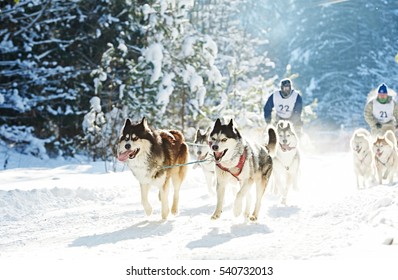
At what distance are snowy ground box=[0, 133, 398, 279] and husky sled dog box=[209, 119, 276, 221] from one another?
32 cm

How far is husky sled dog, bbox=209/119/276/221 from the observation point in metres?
5.45

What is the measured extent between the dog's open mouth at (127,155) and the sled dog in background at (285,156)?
3.10m

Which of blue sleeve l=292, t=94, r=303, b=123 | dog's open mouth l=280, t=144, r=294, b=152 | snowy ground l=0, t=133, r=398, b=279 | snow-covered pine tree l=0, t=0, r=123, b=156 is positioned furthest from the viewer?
snow-covered pine tree l=0, t=0, r=123, b=156

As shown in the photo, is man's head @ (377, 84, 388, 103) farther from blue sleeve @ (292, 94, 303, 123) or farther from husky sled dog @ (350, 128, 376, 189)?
blue sleeve @ (292, 94, 303, 123)

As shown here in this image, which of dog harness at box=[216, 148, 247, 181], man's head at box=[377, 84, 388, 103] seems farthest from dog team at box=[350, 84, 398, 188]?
dog harness at box=[216, 148, 247, 181]

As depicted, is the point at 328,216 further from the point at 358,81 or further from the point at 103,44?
the point at 358,81

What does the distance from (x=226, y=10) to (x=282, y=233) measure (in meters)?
29.9

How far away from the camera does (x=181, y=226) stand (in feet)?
18.4

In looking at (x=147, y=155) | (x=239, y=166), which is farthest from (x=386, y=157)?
(x=147, y=155)

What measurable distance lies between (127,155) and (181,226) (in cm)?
104

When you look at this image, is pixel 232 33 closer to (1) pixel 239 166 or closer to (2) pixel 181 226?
(1) pixel 239 166

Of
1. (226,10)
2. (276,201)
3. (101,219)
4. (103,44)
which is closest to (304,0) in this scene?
(226,10)

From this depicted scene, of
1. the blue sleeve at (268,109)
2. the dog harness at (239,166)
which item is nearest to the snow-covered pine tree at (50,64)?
the blue sleeve at (268,109)

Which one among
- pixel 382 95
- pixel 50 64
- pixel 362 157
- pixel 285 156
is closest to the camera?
pixel 285 156
